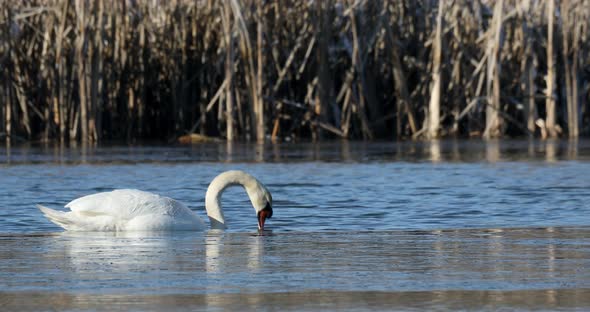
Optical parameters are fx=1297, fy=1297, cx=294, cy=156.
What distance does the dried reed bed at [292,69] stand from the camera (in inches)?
769

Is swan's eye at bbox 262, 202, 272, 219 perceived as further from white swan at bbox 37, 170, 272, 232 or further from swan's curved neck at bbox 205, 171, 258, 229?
swan's curved neck at bbox 205, 171, 258, 229

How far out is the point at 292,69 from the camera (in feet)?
67.7

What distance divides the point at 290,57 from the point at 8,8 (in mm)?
4279

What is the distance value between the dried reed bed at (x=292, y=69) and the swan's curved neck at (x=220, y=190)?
10506 millimetres

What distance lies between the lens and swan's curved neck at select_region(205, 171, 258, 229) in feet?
27.9

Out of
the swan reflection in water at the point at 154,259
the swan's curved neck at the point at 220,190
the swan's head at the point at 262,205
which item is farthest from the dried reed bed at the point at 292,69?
the swan reflection in water at the point at 154,259

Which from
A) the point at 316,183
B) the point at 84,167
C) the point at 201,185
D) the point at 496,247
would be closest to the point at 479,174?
the point at 316,183

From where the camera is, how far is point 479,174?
13289 mm

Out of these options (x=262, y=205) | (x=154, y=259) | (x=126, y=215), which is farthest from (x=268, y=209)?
(x=154, y=259)

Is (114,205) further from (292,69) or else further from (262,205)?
(292,69)

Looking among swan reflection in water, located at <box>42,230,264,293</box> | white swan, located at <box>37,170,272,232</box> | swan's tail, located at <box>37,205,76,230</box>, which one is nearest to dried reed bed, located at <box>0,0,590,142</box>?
white swan, located at <box>37,170,272,232</box>

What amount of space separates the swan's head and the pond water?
0.11 m

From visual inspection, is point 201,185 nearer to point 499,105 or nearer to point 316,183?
point 316,183

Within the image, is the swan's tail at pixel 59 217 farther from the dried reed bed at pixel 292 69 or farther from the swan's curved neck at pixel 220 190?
the dried reed bed at pixel 292 69
